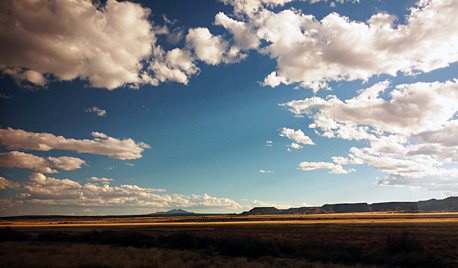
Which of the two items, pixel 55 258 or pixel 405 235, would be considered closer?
pixel 55 258

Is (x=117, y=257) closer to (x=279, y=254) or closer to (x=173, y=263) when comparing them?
(x=173, y=263)

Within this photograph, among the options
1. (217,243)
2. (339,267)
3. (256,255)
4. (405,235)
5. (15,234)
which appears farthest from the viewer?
(15,234)

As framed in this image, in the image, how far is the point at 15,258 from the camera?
21.8 m

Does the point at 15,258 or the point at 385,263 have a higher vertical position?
the point at 15,258

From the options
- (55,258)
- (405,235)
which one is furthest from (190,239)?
(405,235)

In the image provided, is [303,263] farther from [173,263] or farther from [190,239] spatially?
[190,239]

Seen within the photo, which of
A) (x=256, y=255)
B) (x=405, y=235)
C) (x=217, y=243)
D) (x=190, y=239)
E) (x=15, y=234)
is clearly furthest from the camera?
(x=15, y=234)

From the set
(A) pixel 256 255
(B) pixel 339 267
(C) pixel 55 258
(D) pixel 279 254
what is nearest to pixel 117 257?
(C) pixel 55 258

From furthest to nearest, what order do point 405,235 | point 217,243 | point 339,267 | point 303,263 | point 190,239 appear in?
point 190,239, point 217,243, point 405,235, point 303,263, point 339,267

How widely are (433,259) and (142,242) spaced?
85.8 ft

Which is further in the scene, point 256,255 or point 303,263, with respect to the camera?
point 256,255

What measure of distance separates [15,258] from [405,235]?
3042cm

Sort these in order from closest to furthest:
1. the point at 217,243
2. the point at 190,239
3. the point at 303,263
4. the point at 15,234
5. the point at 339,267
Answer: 1. the point at 339,267
2. the point at 303,263
3. the point at 217,243
4. the point at 190,239
5. the point at 15,234

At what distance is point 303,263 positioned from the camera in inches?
901
